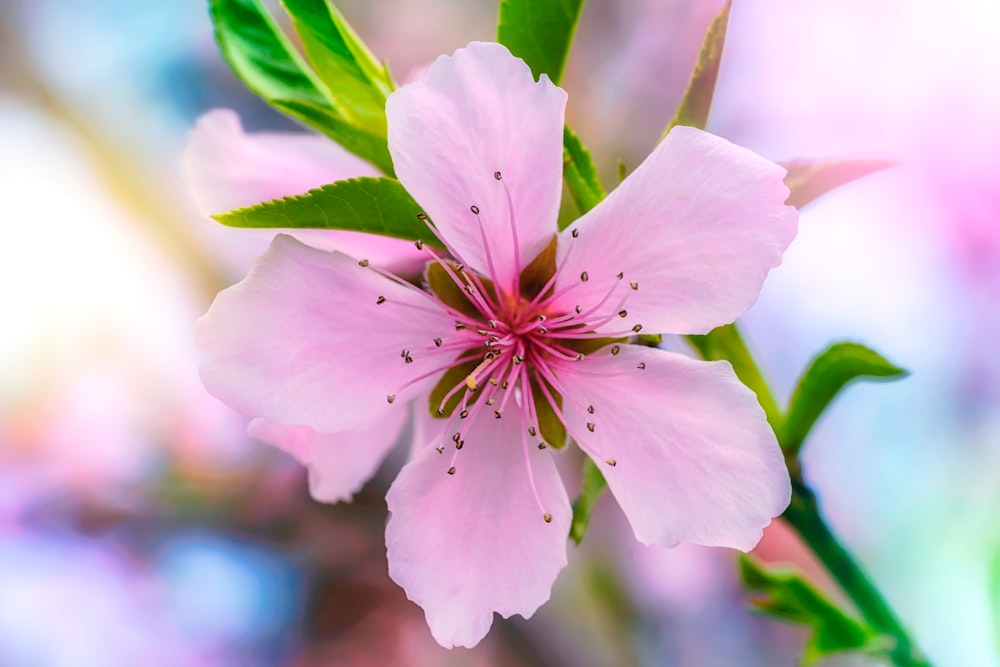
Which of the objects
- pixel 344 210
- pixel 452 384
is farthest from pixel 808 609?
pixel 344 210

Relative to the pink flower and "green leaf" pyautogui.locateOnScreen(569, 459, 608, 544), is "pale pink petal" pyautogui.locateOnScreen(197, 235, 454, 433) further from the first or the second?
"green leaf" pyautogui.locateOnScreen(569, 459, 608, 544)

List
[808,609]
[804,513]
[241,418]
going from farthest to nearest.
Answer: [241,418] < [808,609] < [804,513]

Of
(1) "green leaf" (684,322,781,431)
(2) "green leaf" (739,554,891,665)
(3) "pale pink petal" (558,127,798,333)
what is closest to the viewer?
(3) "pale pink petal" (558,127,798,333)

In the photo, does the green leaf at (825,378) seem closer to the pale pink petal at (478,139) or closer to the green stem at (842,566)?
the green stem at (842,566)

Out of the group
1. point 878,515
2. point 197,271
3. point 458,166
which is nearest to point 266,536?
point 197,271

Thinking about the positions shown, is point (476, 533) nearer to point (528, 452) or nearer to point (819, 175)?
point (528, 452)

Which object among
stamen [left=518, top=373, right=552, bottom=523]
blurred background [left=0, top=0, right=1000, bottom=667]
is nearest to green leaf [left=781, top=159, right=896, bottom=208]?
stamen [left=518, top=373, right=552, bottom=523]

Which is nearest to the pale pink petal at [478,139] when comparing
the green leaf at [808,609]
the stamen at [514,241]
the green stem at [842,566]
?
the stamen at [514,241]
